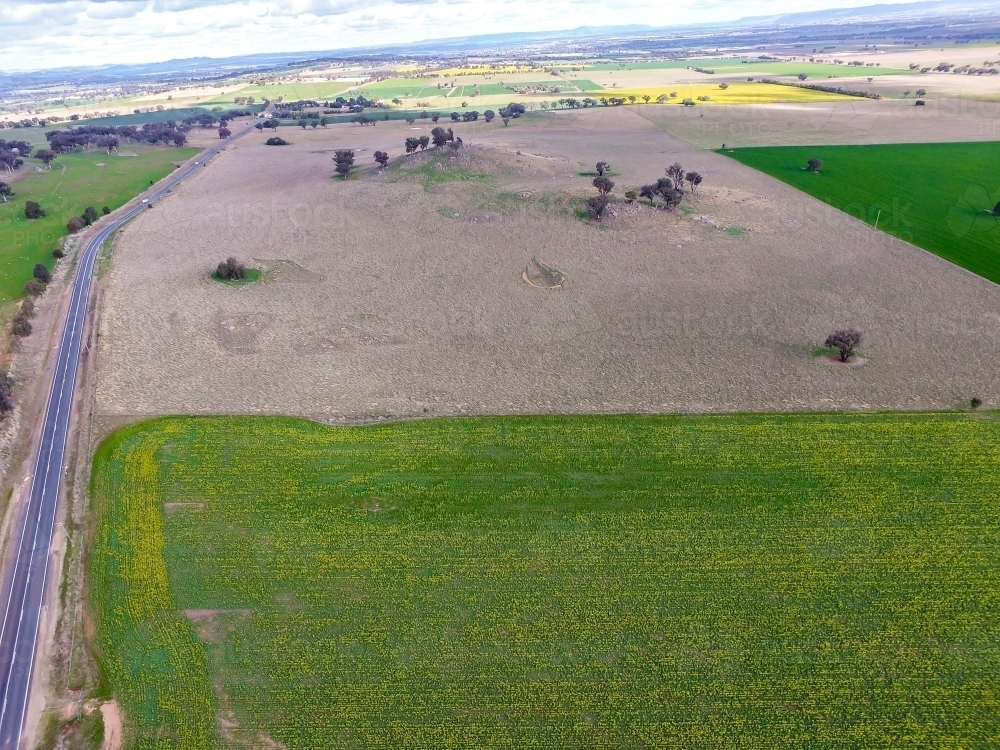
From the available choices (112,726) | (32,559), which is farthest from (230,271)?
(112,726)

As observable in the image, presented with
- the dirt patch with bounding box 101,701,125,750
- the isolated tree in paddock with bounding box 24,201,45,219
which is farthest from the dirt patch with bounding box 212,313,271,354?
the isolated tree in paddock with bounding box 24,201,45,219

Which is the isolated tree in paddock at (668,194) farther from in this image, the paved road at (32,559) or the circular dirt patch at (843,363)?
the paved road at (32,559)

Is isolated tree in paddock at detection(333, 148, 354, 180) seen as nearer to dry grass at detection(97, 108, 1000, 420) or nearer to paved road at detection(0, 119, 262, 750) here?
dry grass at detection(97, 108, 1000, 420)

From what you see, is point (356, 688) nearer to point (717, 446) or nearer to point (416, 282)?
point (717, 446)

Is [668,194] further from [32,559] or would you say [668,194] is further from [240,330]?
[32,559]

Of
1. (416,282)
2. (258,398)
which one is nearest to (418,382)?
(258,398)

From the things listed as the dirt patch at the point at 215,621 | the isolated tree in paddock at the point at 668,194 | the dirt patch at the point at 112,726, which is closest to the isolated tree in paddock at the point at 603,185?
the isolated tree in paddock at the point at 668,194
